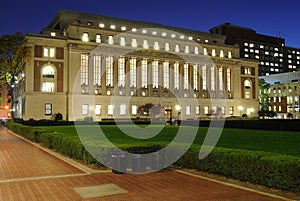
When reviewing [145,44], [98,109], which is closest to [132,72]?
[145,44]

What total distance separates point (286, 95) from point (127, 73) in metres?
68.7

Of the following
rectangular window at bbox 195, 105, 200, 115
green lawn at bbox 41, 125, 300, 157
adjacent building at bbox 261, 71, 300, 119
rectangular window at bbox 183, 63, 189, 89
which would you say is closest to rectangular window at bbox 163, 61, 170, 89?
rectangular window at bbox 183, 63, 189, 89

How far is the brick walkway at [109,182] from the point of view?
31.0 ft

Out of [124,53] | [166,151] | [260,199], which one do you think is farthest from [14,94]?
[260,199]

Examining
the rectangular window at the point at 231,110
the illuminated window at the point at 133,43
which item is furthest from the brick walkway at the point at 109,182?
the rectangular window at the point at 231,110

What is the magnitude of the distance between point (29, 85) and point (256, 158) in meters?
58.3

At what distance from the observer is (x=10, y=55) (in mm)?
50625

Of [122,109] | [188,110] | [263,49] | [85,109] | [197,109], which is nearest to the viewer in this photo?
[85,109]

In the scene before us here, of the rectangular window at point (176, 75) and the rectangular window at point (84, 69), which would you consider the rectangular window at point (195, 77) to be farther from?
the rectangular window at point (84, 69)

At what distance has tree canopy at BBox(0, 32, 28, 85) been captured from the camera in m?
48.0

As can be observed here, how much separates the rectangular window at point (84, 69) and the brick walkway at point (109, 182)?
5290 cm

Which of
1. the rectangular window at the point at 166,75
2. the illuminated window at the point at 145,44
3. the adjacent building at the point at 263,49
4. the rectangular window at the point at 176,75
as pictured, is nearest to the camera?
the illuminated window at the point at 145,44

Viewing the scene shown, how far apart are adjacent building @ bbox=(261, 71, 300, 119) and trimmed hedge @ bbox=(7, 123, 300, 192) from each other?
104464mm

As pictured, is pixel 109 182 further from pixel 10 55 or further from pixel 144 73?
pixel 144 73
